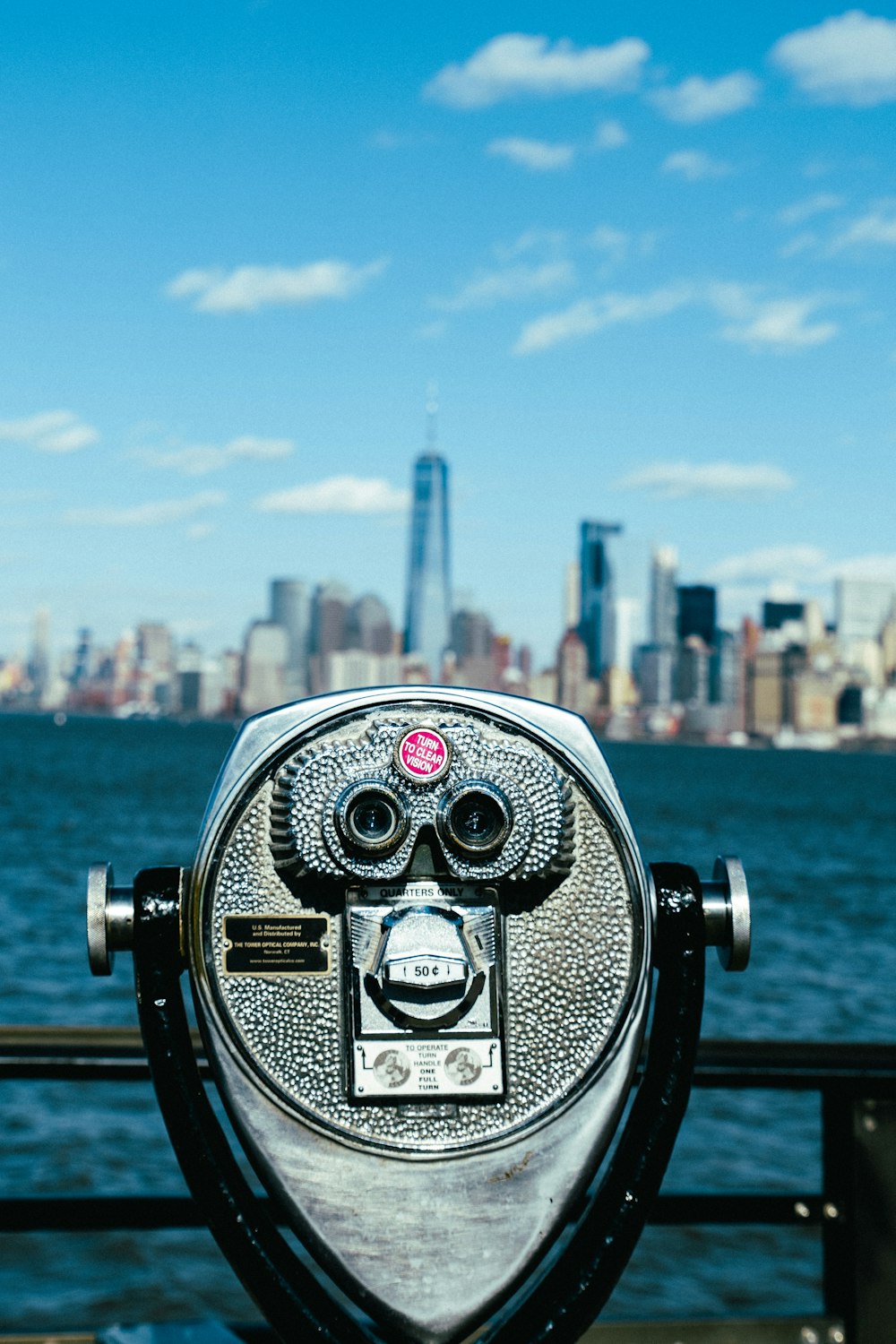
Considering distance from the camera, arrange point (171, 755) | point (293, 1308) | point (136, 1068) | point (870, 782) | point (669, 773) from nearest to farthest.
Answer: point (293, 1308) < point (136, 1068) < point (171, 755) < point (669, 773) < point (870, 782)

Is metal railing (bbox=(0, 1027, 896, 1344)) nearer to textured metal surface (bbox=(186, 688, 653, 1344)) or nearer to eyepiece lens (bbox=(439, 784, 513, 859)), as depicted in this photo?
textured metal surface (bbox=(186, 688, 653, 1344))

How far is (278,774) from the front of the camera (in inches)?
65.3

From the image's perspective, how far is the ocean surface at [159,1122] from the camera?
6750mm

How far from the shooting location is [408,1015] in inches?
62.4

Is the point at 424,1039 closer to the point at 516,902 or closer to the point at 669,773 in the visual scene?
the point at 516,902

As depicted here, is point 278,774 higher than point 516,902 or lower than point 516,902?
higher

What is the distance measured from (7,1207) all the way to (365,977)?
3.43 feet

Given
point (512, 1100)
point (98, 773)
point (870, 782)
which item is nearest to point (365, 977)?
point (512, 1100)

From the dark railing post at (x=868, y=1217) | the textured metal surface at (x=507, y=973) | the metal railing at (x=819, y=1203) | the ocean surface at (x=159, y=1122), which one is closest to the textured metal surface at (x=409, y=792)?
the textured metal surface at (x=507, y=973)

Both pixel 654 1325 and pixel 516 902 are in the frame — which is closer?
pixel 516 902

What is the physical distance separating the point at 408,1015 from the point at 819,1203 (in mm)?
1146

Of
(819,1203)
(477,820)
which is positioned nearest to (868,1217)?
(819,1203)

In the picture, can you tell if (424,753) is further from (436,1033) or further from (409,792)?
(436,1033)

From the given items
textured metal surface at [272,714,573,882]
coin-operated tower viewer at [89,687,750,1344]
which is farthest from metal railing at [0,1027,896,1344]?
textured metal surface at [272,714,573,882]
